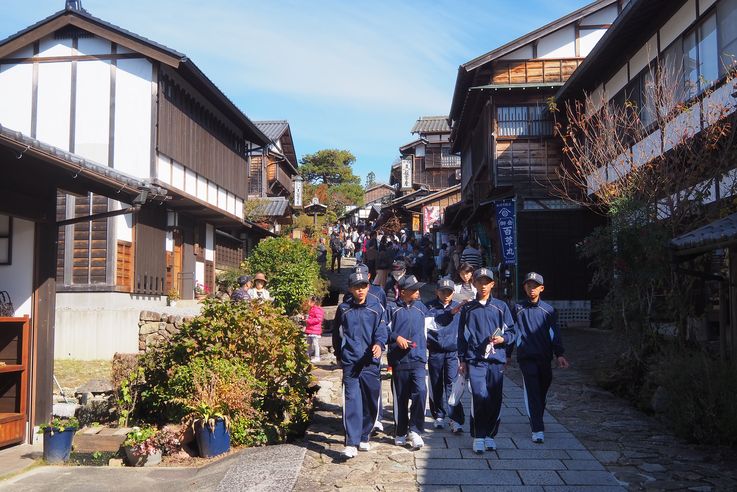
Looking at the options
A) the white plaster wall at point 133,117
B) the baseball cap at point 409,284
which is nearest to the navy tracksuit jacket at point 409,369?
the baseball cap at point 409,284

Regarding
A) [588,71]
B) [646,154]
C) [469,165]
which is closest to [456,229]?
[469,165]

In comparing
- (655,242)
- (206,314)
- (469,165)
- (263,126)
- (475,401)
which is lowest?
(475,401)

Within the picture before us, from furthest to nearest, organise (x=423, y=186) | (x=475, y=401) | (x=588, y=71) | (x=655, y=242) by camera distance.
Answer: (x=423, y=186) < (x=588, y=71) < (x=655, y=242) < (x=475, y=401)

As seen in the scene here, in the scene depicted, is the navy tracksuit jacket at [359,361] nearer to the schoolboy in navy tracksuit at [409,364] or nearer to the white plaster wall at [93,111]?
the schoolboy in navy tracksuit at [409,364]

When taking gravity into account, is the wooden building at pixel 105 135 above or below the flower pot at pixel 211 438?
above

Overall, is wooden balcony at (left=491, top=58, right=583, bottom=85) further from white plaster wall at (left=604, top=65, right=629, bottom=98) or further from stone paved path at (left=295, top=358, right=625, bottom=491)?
stone paved path at (left=295, top=358, right=625, bottom=491)

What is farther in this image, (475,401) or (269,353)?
(269,353)

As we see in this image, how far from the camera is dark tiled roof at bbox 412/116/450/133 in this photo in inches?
1767

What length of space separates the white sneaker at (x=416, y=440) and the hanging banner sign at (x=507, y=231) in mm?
12223

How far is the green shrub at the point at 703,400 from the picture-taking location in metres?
7.11

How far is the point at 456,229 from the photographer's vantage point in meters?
34.3

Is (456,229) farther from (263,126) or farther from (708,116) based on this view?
(708,116)

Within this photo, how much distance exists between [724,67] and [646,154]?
10.3 ft

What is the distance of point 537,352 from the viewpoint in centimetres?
767
